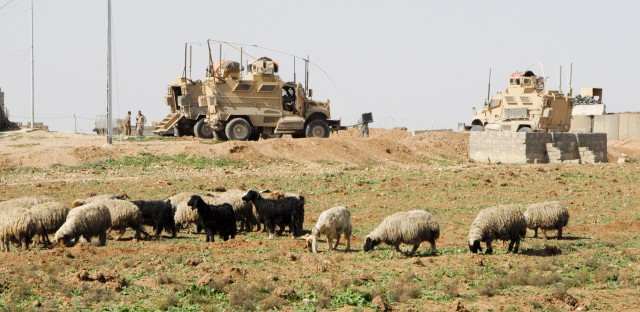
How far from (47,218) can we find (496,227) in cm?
838

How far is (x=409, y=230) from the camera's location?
16844 millimetres

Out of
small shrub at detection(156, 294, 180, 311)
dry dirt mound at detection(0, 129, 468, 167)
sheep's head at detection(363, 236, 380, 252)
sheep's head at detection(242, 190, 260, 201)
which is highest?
dry dirt mound at detection(0, 129, 468, 167)

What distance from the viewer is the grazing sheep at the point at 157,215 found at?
797 inches

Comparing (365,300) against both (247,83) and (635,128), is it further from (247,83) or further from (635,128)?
(635,128)

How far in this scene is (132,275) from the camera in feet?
50.2

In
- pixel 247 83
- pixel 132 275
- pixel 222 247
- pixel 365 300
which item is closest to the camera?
pixel 365 300

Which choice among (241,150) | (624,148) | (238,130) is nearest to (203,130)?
(238,130)

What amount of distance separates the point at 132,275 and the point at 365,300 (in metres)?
3.98

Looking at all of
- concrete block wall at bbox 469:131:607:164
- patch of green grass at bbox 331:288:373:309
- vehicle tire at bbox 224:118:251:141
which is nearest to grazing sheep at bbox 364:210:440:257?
patch of green grass at bbox 331:288:373:309

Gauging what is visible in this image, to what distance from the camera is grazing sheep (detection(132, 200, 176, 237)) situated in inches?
797

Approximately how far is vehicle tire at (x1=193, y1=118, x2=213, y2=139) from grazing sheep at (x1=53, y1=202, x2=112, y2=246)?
28.1m

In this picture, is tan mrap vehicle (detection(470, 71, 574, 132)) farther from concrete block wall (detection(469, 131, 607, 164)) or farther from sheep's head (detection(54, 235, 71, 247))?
sheep's head (detection(54, 235, 71, 247))

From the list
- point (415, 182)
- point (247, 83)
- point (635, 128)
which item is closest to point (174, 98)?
point (247, 83)

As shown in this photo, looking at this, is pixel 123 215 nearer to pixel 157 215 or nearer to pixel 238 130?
pixel 157 215
